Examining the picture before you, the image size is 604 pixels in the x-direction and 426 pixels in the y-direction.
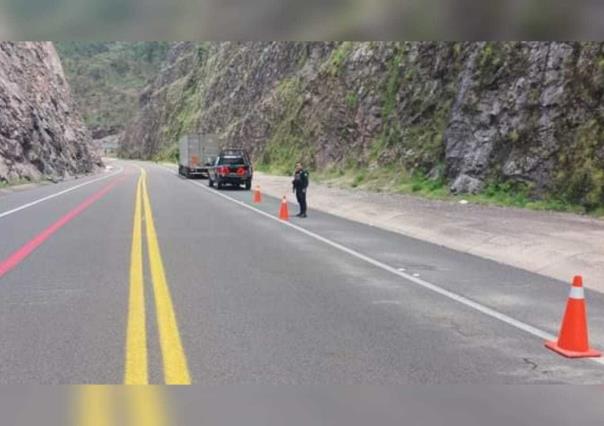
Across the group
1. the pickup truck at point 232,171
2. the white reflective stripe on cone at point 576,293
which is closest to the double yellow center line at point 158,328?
the white reflective stripe on cone at point 576,293

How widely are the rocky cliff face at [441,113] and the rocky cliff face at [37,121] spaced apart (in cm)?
1659

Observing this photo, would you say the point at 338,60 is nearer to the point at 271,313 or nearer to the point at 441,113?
the point at 441,113

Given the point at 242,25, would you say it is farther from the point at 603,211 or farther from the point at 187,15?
the point at 603,211

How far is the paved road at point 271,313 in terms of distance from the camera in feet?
20.0

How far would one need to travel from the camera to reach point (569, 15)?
8031 millimetres

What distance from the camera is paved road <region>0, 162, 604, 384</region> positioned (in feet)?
20.0

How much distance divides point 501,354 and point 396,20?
4.27 meters

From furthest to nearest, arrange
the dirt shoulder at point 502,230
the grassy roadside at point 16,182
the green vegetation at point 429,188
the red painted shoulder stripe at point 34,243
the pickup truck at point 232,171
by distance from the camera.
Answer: the grassy roadside at point 16,182 → the pickup truck at point 232,171 → the green vegetation at point 429,188 → the dirt shoulder at point 502,230 → the red painted shoulder stripe at point 34,243

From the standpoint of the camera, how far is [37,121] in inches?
2069

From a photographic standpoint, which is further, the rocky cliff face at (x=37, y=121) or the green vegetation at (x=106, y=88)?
the green vegetation at (x=106, y=88)

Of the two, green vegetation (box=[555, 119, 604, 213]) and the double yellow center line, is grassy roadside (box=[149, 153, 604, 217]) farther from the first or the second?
the double yellow center line

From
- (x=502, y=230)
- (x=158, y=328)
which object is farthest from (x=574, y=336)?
(x=502, y=230)

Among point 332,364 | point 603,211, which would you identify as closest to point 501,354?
point 332,364

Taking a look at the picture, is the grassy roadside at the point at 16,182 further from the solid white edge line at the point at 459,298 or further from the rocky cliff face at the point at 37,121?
the solid white edge line at the point at 459,298
